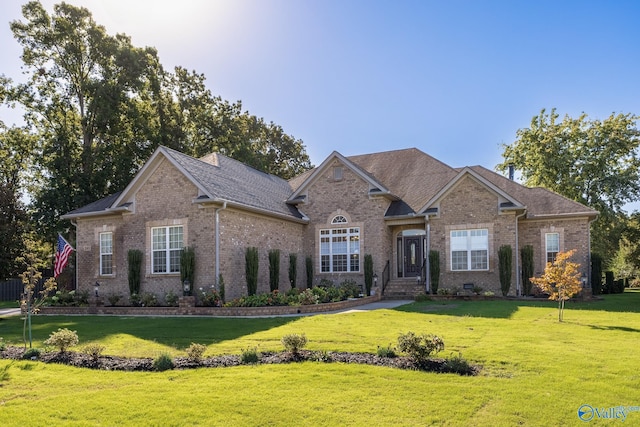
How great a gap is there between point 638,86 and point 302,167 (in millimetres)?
33356

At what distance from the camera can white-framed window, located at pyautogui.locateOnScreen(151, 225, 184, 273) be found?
2095cm

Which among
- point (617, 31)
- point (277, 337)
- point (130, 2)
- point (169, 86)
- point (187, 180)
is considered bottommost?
point (277, 337)

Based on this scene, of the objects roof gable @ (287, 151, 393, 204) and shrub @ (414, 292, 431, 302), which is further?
roof gable @ (287, 151, 393, 204)

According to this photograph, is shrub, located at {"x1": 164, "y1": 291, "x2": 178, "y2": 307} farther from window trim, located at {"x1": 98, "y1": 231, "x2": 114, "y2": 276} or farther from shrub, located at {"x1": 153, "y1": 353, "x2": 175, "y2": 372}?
shrub, located at {"x1": 153, "y1": 353, "x2": 175, "y2": 372}

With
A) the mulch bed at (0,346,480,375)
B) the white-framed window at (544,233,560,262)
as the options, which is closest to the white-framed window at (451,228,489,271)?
the white-framed window at (544,233,560,262)

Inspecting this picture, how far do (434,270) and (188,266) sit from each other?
11.0m

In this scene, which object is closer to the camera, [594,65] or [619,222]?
[594,65]

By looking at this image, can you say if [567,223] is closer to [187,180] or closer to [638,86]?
[638,86]

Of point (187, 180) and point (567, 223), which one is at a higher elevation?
point (187, 180)

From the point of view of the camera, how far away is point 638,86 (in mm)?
18359

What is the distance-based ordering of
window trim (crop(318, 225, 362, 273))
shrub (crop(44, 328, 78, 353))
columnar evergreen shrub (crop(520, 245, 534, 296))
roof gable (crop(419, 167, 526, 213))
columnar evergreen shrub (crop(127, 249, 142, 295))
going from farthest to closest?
window trim (crop(318, 225, 362, 273))
columnar evergreen shrub (crop(520, 245, 534, 296))
roof gable (crop(419, 167, 526, 213))
columnar evergreen shrub (crop(127, 249, 142, 295))
shrub (crop(44, 328, 78, 353))

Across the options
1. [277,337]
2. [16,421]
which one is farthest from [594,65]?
[16,421]

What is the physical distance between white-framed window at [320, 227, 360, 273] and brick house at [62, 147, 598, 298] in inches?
2.0

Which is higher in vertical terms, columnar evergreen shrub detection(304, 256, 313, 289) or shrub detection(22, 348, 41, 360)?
columnar evergreen shrub detection(304, 256, 313, 289)
